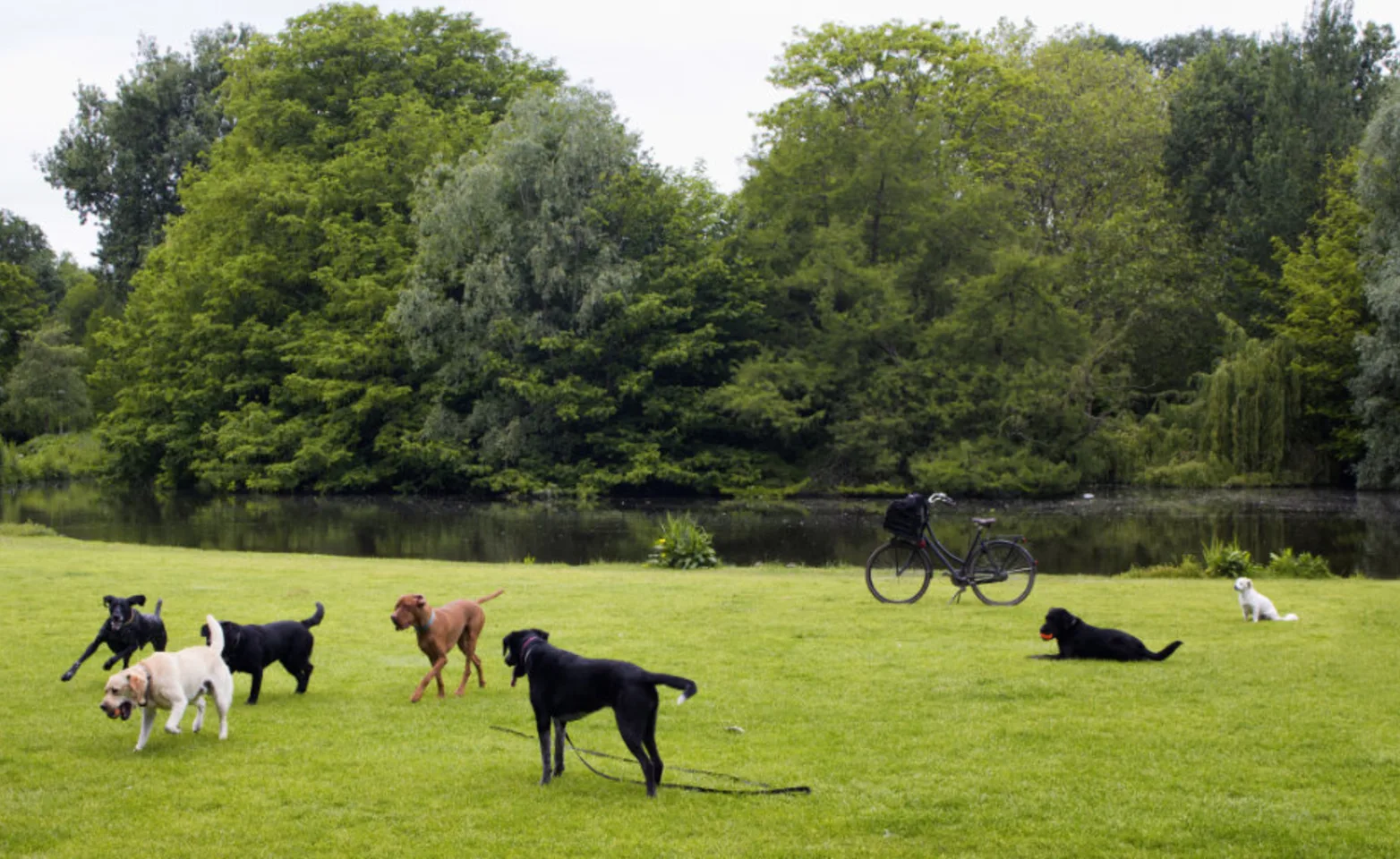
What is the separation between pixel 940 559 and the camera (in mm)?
16531

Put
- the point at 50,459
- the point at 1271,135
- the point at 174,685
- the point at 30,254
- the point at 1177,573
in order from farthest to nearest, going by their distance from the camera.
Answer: the point at 30,254 → the point at 50,459 → the point at 1271,135 → the point at 1177,573 → the point at 174,685

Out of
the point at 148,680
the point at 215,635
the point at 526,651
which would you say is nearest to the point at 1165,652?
the point at 526,651

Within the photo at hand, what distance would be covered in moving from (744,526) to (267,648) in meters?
28.8

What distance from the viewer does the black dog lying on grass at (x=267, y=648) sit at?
977 cm

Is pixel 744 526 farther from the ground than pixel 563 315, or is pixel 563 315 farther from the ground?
pixel 563 315

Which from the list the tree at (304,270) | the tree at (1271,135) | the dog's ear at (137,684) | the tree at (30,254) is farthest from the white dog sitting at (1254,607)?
the tree at (30,254)

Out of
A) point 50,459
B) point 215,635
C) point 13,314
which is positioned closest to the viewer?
point 215,635

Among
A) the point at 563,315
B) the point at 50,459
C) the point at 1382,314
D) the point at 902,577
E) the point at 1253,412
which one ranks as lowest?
the point at 902,577

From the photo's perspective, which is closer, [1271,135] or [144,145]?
[1271,135]

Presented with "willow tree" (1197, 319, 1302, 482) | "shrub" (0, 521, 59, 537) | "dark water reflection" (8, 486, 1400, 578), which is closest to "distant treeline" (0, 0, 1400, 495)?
"willow tree" (1197, 319, 1302, 482)

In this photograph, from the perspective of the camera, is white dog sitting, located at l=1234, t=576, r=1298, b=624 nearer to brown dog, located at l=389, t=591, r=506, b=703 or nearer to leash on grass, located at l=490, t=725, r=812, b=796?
leash on grass, located at l=490, t=725, r=812, b=796

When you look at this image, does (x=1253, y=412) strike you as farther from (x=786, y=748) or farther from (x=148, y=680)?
(x=148, y=680)

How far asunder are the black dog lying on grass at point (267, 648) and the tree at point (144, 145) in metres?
Answer: 67.5

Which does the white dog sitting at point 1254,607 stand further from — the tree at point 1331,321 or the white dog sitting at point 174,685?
the tree at point 1331,321
